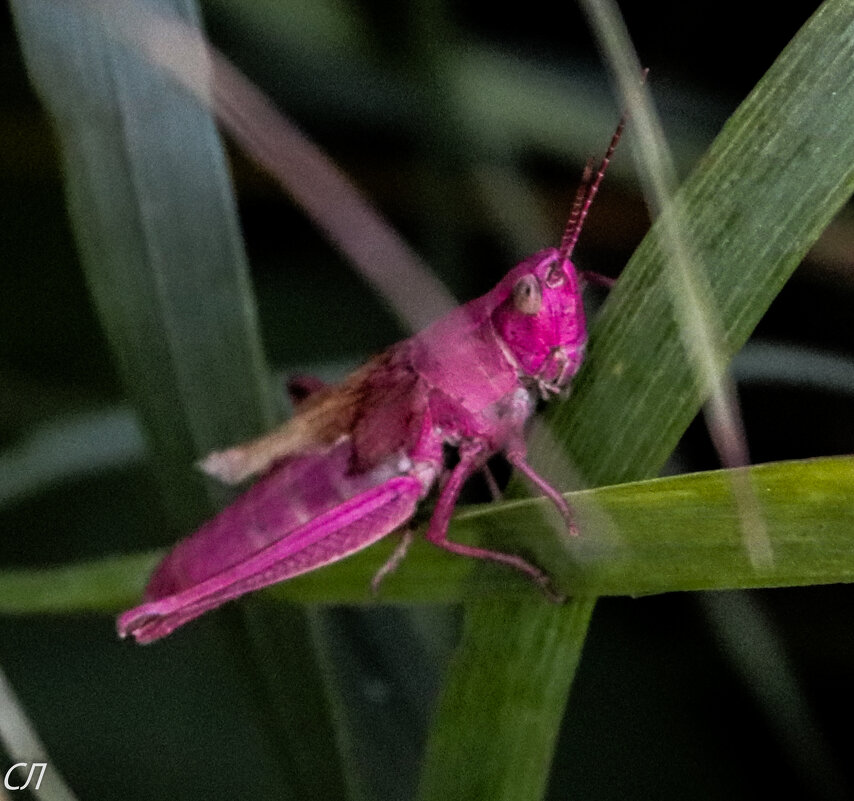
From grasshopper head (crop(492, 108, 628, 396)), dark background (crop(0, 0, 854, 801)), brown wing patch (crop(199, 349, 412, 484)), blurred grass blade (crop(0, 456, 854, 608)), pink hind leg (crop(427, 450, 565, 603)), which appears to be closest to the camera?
blurred grass blade (crop(0, 456, 854, 608))

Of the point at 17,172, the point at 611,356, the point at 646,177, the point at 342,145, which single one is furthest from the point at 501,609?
the point at 17,172

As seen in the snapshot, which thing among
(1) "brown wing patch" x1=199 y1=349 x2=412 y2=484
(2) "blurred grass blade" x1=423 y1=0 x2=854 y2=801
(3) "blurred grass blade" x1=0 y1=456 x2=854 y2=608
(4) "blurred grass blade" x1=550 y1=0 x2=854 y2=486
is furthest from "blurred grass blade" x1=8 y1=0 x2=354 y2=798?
(4) "blurred grass blade" x1=550 y1=0 x2=854 y2=486

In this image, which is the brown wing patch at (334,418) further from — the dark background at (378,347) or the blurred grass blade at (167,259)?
the dark background at (378,347)

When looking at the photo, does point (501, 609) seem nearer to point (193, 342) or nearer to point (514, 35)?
point (193, 342)

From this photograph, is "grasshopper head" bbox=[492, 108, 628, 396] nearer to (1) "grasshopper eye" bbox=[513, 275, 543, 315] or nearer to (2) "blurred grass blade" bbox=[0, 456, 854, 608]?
(1) "grasshopper eye" bbox=[513, 275, 543, 315]

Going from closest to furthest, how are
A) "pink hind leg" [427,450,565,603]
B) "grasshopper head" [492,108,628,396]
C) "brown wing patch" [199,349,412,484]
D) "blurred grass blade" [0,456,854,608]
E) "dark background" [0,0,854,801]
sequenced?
"blurred grass blade" [0,456,854,608] → "pink hind leg" [427,450,565,603] → "grasshopper head" [492,108,628,396] → "brown wing patch" [199,349,412,484] → "dark background" [0,0,854,801]

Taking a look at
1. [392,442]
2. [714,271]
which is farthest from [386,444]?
[714,271]

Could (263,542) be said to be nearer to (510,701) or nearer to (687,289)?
(510,701)
